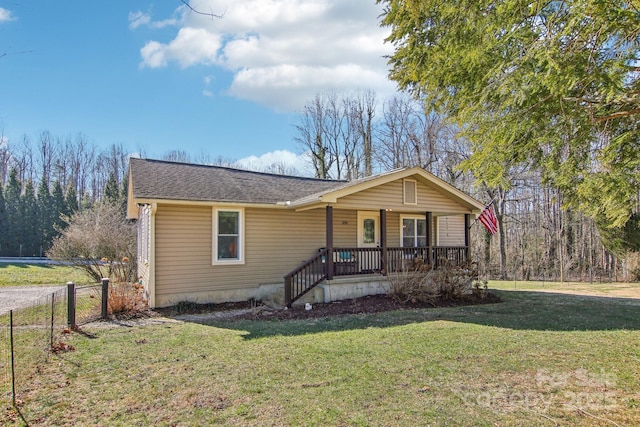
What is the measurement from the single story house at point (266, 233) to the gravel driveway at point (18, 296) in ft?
11.3

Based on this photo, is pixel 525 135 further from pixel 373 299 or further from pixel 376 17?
pixel 373 299

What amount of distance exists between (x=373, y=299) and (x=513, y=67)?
737cm

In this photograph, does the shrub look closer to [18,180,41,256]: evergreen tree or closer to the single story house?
the single story house

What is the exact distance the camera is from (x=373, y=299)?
Answer: 10.4 meters

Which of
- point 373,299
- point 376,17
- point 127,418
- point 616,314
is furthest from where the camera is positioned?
point 373,299

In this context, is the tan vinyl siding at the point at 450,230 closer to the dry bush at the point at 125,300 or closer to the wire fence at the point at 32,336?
the dry bush at the point at 125,300

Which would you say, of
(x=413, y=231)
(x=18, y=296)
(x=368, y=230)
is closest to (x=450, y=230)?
(x=413, y=231)

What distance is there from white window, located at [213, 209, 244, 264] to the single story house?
0.03 meters

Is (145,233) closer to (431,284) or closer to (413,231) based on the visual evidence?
(431,284)

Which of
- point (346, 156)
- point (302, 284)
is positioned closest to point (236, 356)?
point (302, 284)

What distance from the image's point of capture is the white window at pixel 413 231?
14172 millimetres

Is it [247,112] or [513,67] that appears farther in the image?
[247,112]

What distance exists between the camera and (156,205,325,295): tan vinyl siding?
32.1ft

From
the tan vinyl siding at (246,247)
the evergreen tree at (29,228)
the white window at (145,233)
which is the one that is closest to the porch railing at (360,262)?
the tan vinyl siding at (246,247)
